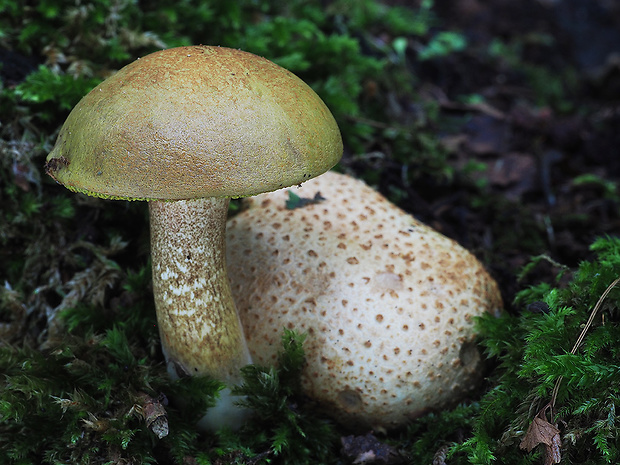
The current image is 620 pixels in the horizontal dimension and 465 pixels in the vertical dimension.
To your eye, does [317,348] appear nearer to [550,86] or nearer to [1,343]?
[1,343]

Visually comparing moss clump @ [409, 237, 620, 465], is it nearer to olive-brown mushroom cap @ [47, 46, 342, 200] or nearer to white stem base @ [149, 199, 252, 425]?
white stem base @ [149, 199, 252, 425]

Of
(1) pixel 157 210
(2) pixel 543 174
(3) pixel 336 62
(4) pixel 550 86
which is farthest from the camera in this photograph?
(4) pixel 550 86

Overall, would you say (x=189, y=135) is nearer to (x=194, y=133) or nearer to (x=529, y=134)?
(x=194, y=133)

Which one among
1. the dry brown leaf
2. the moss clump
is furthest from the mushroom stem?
the dry brown leaf

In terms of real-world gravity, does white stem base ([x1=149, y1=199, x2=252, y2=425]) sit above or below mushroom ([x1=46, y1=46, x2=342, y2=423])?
below

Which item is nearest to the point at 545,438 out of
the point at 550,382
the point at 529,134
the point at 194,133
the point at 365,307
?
the point at 550,382

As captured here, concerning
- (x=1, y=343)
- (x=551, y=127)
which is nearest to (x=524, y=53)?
(x=551, y=127)

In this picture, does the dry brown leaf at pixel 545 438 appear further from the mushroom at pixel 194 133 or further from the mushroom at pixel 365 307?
the mushroom at pixel 194 133
